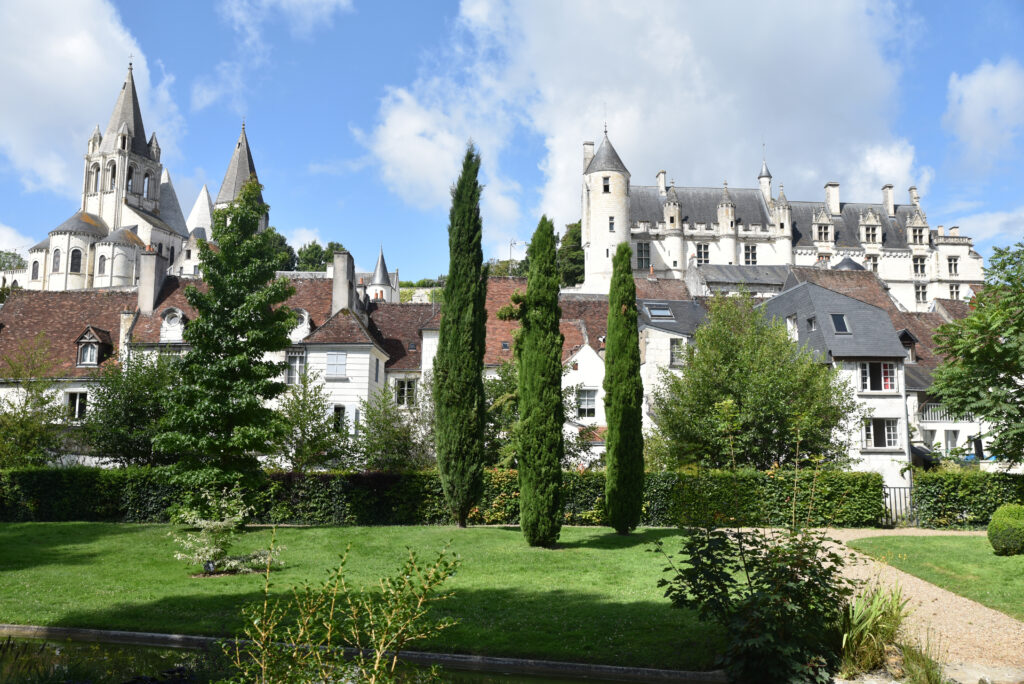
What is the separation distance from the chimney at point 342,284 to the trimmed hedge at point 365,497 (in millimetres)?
16707

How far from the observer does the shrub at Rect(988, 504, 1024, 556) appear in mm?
19188

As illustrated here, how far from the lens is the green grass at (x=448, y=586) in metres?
11.6

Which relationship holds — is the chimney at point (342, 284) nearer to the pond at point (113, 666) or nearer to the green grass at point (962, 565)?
the green grass at point (962, 565)

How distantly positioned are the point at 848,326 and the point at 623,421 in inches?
906

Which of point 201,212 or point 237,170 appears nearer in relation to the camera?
point 237,170

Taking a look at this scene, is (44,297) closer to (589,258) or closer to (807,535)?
(807,535)

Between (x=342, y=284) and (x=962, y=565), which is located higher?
(x=342, y=284)

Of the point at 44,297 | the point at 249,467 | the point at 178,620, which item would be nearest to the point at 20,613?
the point at 178,620

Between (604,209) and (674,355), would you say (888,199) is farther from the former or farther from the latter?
(674,355)

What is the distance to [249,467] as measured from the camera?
22656 mm

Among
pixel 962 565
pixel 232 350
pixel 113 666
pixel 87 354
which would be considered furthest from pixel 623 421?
pixel 87 354

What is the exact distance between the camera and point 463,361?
22.4 meters

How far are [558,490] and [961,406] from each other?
592 inches

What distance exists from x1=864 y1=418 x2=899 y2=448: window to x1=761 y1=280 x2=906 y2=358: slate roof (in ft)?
11.0
